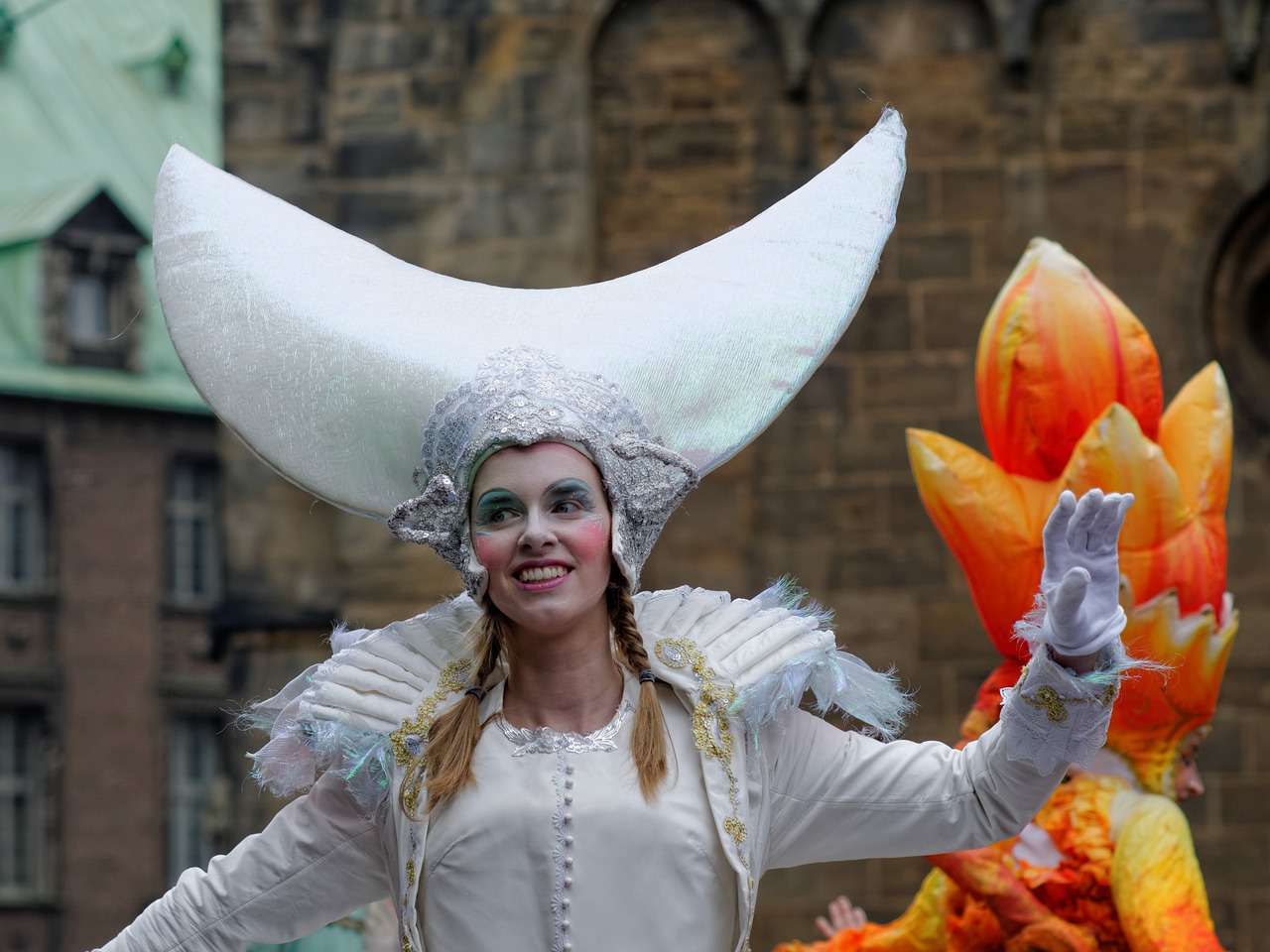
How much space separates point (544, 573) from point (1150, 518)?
2054 millimetres

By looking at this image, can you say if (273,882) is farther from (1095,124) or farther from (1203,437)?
(1095,124)

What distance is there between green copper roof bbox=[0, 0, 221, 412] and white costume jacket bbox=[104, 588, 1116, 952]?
23.4m

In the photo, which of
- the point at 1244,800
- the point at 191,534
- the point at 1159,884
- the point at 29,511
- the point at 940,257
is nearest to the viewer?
the point at 1159,884

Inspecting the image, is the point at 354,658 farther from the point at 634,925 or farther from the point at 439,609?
the point at 634,925

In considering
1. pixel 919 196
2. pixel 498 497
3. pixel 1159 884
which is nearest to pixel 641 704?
pixel 498 497

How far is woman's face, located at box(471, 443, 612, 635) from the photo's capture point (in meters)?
3.30

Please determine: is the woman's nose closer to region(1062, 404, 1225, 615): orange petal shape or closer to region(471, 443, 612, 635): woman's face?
region(471, 443, 612, 635): woman's face

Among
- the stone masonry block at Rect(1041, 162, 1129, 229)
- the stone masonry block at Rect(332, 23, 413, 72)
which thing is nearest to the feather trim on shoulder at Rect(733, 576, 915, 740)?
the stone masonry block at Rect(1041, 162, 1129, 229)

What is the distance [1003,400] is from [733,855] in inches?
89.9

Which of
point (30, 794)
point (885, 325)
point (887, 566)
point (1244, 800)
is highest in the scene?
point (885, 325)

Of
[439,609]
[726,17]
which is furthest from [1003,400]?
[726,17]

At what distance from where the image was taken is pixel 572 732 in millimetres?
3377

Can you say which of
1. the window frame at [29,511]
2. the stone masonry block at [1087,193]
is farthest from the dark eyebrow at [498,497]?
the window frame at [29,511]

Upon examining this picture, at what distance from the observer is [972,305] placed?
32.1 feet
